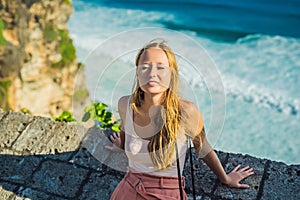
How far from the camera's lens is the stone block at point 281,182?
2656 millimetres

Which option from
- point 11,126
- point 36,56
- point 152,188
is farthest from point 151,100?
point 36,56

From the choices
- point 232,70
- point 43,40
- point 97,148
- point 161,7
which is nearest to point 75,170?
point 97,148

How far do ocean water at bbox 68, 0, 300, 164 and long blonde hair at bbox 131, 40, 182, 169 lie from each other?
188 inches

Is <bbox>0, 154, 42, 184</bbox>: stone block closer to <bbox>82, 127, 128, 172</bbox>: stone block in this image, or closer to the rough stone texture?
the rough stone texture

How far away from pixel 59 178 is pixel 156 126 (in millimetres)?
817

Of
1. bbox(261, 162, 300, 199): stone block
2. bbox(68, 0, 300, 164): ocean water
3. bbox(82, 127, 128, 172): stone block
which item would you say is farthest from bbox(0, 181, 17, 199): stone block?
bbox(68, 0, 300, 164): ocean water

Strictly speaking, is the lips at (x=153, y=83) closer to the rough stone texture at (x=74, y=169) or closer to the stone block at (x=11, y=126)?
the rough stone texture at (x=74, y=169)

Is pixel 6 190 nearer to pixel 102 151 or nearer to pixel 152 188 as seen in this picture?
pixel 102 151

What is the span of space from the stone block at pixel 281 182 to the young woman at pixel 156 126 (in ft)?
1.60

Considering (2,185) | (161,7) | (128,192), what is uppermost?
(161,7)

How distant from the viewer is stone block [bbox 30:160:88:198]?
276 cm

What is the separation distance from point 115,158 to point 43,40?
733cm

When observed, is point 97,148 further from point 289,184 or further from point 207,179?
point 289,184

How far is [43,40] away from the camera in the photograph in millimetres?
9852
